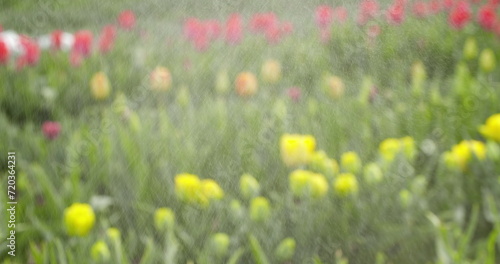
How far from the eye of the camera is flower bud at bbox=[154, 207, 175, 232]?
81 centimetres

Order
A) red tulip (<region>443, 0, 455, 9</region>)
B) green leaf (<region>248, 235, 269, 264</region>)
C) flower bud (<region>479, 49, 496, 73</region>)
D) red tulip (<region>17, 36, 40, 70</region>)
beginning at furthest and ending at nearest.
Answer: red tulip (<region>443, 0, 455, 9</region>) → red tulip (<region>17, 36, 40, 70</region>) → flower bud (<region>479, 49, 496, 73</region>) → green leaf (<region>248, 235, 269, 264</region>)

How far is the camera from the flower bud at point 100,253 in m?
0.74

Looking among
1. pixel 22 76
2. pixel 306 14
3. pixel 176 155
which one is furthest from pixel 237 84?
pixel 22 76

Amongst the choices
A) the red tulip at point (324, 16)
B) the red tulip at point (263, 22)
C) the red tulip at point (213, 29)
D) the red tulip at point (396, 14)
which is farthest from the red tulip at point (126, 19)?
the red tulip at point (396, 14)

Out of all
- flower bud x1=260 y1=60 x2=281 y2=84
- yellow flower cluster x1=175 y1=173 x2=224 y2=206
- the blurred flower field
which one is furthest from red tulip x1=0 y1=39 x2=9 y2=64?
yellow flower cluster x1=175 y1=173 x2=224 y2=206

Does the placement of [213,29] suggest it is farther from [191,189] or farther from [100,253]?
[100,253]

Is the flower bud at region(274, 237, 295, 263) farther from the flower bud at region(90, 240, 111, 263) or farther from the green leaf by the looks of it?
the flower bud at region(90, 240, 111, 263)

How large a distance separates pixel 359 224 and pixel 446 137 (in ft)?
0.90

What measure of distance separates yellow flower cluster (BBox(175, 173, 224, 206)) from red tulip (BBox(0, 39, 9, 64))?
0.65m

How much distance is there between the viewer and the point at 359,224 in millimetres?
838

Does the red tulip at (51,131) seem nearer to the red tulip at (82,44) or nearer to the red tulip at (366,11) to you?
the red tulip at (82,44)

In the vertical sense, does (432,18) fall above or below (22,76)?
above

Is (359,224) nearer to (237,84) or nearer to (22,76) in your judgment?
(237,84)

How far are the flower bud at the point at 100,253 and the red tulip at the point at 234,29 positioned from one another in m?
0.76
